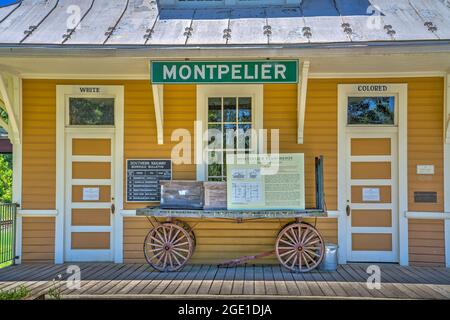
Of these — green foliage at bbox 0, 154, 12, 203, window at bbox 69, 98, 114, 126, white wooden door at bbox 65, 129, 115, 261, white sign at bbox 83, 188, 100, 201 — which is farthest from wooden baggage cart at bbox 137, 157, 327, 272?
green foliage at bbox 0, 154, 12, 203

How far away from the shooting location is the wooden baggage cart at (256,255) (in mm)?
6289

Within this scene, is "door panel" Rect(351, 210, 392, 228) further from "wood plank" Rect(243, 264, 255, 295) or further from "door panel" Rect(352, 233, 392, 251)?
"wood plank" Rect(243, 264, 255, 295)

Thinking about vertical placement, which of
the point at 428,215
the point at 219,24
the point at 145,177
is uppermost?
the point at 219,24

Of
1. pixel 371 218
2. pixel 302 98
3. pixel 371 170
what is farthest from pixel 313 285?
pixel 302 98

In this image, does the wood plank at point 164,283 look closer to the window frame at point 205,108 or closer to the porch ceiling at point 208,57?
the window frame at point 205,108

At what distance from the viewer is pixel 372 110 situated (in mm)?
7090

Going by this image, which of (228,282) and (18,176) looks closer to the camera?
(228,282)

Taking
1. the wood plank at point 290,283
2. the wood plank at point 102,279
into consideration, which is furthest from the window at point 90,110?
the wood plank at point 290,283

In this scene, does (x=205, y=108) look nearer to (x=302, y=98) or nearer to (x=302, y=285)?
(x=302, y=98)

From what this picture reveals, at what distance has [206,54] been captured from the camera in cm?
584

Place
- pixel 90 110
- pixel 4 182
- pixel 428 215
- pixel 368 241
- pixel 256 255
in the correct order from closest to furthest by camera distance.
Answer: pixel 256 255
pixel 428 215
pixel 368 241
pixel 90 110
pixel 4 182

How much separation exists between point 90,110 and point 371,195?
15.6 ft

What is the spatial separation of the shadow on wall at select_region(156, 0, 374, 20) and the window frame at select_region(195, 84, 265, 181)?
3.65 ft
